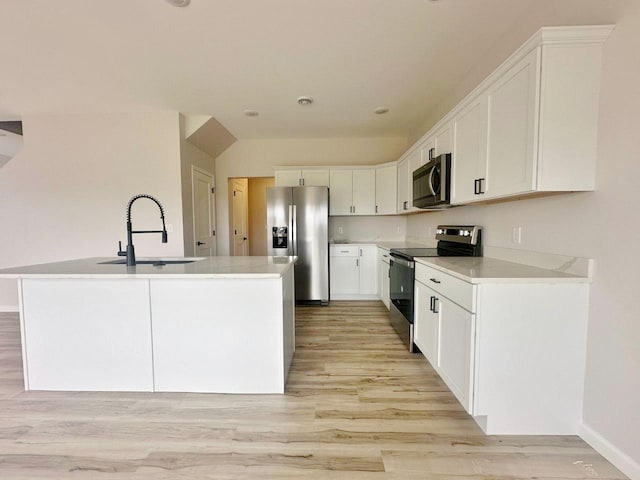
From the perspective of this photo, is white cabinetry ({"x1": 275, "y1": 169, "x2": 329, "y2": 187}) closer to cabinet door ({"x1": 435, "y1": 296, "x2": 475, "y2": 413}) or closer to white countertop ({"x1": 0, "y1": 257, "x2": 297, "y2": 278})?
white countertop ({"x1": 0, "y1": 257, "x2": 297, "y2": 278})

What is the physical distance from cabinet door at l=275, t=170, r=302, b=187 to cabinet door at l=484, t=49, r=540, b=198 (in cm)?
308

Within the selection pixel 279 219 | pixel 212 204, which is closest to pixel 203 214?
pixel 212 204

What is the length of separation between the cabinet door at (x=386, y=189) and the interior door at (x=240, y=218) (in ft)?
8.61

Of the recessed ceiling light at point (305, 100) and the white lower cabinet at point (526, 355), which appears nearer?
the white lower cabinet at point (526, 355)

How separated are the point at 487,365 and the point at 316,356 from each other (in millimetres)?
1424

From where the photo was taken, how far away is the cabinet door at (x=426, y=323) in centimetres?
209

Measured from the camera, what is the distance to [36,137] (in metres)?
3.70

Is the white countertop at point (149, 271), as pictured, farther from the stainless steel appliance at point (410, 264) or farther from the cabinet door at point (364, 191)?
the cabinet door at point (364, 191)

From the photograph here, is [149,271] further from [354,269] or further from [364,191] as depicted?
[364,191]

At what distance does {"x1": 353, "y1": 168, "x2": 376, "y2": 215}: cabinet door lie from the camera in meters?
4.53

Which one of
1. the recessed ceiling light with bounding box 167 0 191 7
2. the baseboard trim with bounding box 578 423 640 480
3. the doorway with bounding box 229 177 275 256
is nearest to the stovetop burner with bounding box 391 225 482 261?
the baseboard trim with bounding box 578 423 640 480

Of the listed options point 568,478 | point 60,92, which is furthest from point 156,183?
point 568,478

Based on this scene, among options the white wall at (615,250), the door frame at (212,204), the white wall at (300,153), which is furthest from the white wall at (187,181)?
the white wall at (615,250)

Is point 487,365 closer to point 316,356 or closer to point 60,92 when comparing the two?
point 316,356
